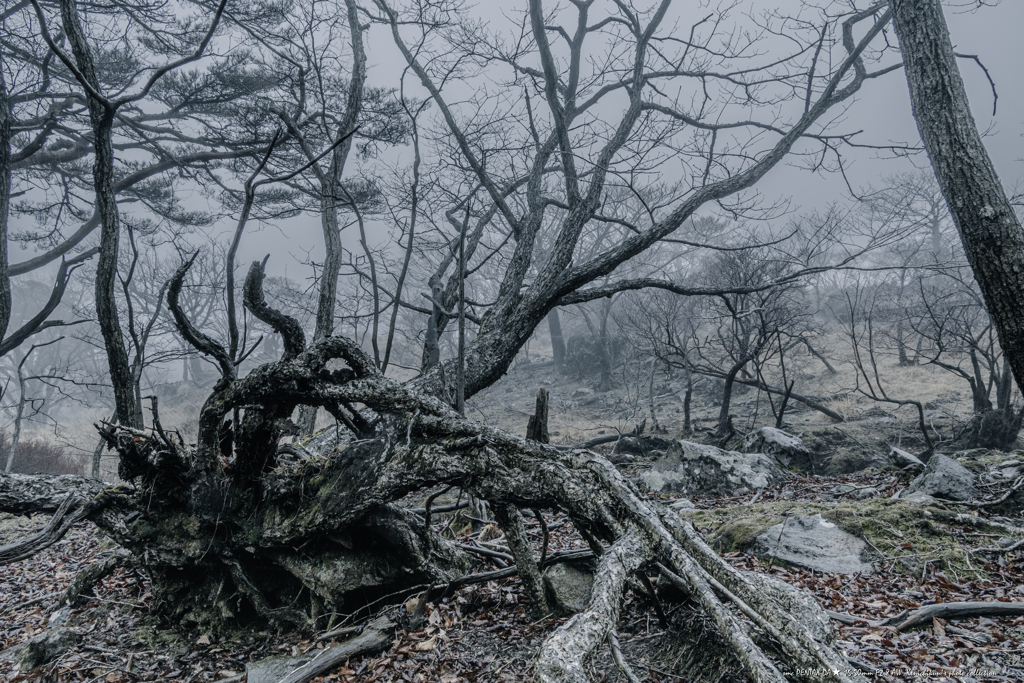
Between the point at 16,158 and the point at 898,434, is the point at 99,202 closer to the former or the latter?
the point at 16,158

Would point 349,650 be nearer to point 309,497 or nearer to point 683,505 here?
point 309,497

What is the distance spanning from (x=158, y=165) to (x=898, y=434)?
1468 cm

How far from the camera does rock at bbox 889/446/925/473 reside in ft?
20.4

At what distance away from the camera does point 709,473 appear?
7043 mm

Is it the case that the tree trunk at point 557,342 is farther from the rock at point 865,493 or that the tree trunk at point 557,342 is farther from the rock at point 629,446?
the rock at point 865,493

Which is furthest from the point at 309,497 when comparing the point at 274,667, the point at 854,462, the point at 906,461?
the point at 854,462

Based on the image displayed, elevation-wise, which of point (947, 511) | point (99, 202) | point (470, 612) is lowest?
point (947, 511)

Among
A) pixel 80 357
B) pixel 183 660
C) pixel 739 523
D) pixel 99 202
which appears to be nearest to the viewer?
pixel 183 660

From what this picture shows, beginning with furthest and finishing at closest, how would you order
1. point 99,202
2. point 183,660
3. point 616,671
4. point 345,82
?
point 345,82 → point 99,202 → point 183,660 → point 616,671

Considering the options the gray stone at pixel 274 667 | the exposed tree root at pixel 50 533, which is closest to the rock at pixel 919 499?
the gray stone at pixel 274 667

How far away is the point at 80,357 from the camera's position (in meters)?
34.5

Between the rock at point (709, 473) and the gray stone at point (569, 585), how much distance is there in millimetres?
3856

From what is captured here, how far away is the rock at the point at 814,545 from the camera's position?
3.85 m

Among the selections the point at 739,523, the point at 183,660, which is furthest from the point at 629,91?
the point at 183,660
